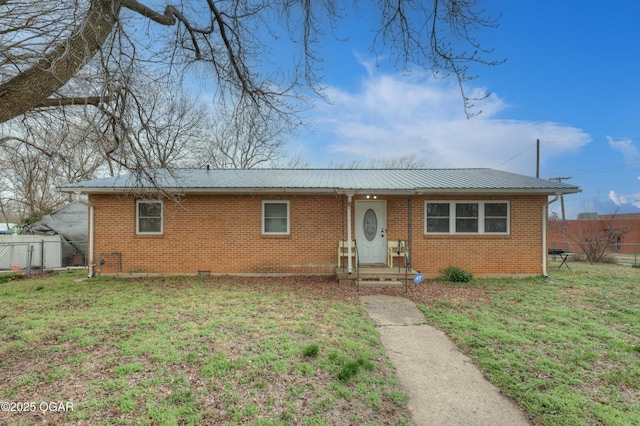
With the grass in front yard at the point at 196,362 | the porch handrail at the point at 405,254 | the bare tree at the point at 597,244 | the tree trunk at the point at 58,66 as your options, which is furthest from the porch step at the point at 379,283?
the bare tree at the point at 597,244

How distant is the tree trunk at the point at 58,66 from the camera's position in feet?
10.6

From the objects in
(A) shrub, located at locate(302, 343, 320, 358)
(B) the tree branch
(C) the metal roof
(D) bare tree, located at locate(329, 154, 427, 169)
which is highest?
(D) bare tree, located at locate(329, 154, 427, 169)

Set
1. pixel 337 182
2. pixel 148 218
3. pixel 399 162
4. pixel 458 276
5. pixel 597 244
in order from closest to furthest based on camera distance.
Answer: pixel 458 276 < pixel 148 218 < pixel 337 182 < pixel 597 244 < pixel 399 162

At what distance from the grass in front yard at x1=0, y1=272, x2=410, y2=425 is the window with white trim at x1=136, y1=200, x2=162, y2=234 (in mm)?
3376

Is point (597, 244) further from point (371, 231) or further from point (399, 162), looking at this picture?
point (399, 162)

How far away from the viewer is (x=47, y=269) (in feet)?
38.0

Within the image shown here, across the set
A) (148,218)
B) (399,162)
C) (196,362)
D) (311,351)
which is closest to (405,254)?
(311,351)

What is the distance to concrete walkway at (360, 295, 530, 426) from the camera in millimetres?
2828

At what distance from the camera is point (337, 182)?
10.1 m

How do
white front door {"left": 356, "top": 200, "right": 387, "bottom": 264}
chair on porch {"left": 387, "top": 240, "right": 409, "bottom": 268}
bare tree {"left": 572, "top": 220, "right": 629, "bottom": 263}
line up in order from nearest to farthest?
chair on porch {"left": 387, "top": 240, "right": 409, "bottom": 268}, white front door {"left": 356, "top": 200, "right": 387, "bottom": 264}, bare tree {"left": 572, "top": 220, "right": 629, "bottom": 263}

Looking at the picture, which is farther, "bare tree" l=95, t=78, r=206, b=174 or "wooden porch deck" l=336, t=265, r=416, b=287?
"wooden porch deck" l=336, t=265, r=416, b=287

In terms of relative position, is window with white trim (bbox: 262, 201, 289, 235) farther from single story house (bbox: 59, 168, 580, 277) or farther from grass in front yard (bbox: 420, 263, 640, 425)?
grass in front yard (bbox: 420, 263, 640, 425)

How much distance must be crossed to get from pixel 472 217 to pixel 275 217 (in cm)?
648

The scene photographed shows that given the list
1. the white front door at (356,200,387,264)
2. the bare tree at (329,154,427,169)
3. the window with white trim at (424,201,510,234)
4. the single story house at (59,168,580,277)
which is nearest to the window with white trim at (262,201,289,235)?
the single story house at (59,168,580,277)
